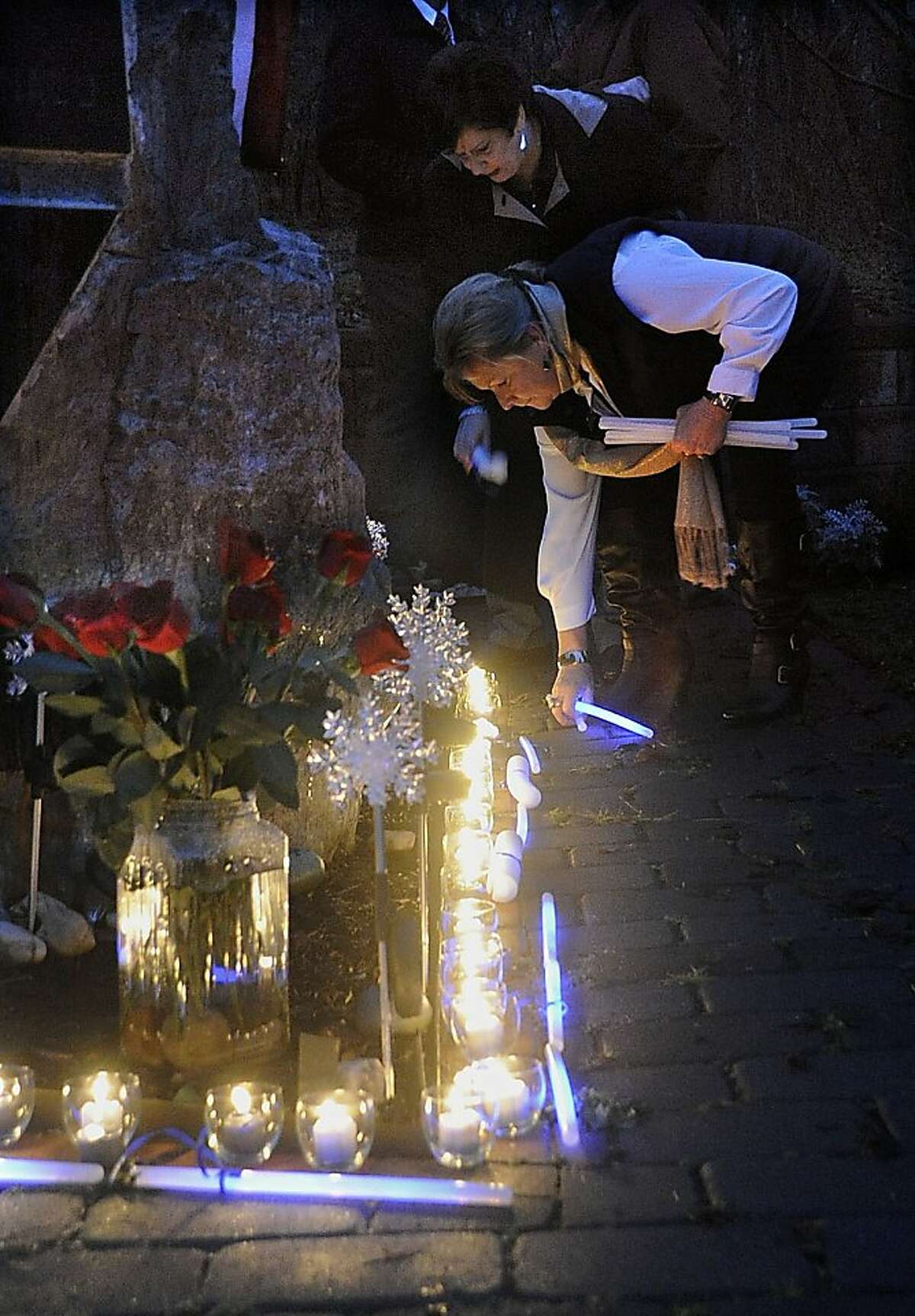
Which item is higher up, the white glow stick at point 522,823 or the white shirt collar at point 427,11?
the white shirt collar at point 427,11

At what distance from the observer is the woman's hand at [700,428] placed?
4.14m

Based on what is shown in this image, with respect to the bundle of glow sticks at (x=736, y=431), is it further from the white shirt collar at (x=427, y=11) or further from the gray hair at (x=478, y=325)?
the white shirt collar at (x=427, y=11)

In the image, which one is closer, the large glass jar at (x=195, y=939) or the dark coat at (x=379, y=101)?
the large glass jar at (x=195, y=939)

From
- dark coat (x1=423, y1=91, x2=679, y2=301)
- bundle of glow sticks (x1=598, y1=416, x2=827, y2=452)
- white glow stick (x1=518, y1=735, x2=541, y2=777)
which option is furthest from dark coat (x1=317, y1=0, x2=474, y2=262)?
white glow stick (x1=518, y1=735, x2=541, y2=777)

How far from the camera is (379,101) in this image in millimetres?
5488

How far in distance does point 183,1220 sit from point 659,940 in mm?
1313

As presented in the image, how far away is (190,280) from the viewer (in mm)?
3383

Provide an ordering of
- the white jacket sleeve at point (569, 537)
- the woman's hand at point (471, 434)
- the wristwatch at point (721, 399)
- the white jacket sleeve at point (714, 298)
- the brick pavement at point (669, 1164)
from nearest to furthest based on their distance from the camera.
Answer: the brick pavement at point (669, 1164) < the white jacket sleeve at point (714, 298) < the wristwatch at point (721, 399) < the white jacket sleeve at point (569, 537) < the woman's hand at point (471, 434)

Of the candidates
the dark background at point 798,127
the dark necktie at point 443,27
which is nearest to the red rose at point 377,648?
the dark necktie at point 443,27

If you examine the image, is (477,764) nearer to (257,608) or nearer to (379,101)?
(257,608)

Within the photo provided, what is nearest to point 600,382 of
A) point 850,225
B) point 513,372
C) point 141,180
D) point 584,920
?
point 513,372

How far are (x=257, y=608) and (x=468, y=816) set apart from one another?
118cm

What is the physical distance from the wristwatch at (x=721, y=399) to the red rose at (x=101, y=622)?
232 centimetres

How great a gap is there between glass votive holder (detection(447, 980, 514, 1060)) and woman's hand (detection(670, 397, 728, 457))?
2.16m
